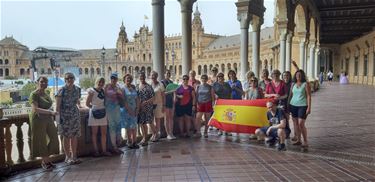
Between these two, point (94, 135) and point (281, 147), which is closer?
point (94, 135)

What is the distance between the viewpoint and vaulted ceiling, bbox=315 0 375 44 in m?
20.4

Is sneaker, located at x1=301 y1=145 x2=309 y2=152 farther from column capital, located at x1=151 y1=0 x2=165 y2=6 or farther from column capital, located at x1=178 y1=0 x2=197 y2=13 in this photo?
column capital, located at x1=178 y1=0 x2=197 y2=13

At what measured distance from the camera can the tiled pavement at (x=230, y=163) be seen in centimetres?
481

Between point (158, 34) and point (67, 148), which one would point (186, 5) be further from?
point (67, 148)

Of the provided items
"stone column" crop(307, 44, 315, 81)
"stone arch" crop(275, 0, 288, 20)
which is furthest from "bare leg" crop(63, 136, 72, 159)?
"stone column" crop(307, 44, 315, 81)

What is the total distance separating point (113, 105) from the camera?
6.23 m

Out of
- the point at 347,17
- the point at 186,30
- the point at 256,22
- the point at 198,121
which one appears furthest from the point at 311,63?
the point at 198,121

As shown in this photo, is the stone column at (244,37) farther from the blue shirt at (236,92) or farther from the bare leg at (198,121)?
the bare leg at (198,121)

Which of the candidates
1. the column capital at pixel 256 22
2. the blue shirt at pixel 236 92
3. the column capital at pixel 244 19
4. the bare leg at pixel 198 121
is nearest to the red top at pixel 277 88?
the blue shirt at pixel 236 92

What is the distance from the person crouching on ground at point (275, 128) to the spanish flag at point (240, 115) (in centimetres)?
24

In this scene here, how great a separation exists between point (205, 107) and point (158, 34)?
2.01 m

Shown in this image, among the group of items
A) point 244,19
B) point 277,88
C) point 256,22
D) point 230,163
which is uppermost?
point 256,22

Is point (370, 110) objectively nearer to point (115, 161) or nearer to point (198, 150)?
point (198, 150)

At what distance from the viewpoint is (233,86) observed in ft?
26.1
